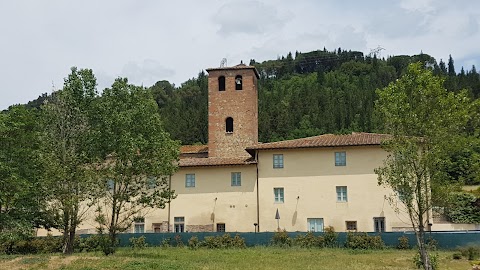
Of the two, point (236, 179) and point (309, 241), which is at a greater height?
point (236, 179)

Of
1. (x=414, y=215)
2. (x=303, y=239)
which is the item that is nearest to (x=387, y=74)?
(x=303, y=239)

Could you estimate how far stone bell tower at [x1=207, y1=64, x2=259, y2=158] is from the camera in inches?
1948

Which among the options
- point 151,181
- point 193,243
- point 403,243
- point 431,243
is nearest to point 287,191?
point 193,243

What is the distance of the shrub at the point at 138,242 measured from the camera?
37.1 metres

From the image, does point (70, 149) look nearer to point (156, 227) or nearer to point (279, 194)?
point (156, 227)

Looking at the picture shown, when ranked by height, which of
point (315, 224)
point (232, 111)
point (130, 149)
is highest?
point (232, 111)

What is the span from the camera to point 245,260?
2789cm

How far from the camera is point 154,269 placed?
23.0m

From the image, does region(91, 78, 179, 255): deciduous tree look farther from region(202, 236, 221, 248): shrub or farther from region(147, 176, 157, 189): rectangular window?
region(202, 236, 221, 248): shrub

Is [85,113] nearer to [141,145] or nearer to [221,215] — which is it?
[141,145]

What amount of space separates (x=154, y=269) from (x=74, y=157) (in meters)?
9.95

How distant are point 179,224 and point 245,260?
16.6 metres

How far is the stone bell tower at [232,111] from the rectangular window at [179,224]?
7719 mm

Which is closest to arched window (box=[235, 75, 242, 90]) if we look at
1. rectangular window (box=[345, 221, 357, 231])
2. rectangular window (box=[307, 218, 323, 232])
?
rectangular window (box=[307, 218, 323, 232])
